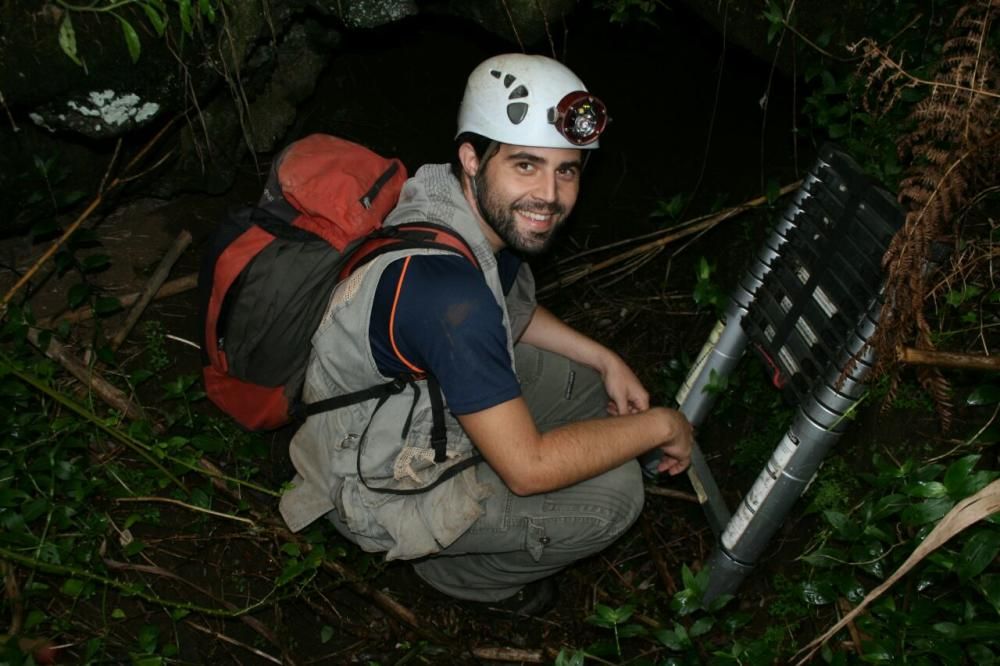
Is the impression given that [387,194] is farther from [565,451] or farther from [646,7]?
[646,7]

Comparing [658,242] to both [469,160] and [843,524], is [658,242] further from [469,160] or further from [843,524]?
[843,524]

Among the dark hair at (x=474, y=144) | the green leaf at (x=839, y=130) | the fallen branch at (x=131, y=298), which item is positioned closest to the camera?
the dark hair at (x=474, y=144)

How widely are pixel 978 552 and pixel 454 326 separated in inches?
57.0

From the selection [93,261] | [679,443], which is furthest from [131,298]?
[679,443]

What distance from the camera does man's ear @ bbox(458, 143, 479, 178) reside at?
9.62 feet

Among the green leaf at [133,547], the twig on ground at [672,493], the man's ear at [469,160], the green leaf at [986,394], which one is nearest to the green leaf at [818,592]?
the green leaf at [986,394]

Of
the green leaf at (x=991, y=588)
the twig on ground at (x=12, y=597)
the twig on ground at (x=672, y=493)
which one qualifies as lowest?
the twig on ground at (x=672, y=493)

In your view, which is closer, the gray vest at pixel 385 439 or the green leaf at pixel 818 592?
the green leaf at pixel 818 592

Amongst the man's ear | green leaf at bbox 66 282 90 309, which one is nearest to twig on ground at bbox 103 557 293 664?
green leaf at bbox 66 282 90 309

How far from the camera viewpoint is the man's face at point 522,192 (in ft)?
9.41

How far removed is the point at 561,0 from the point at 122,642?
323 centimetres

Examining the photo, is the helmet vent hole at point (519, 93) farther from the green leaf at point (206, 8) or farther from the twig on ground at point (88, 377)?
the twig on ground at point (88, 377)

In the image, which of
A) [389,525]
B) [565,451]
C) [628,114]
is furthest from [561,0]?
[389,525]

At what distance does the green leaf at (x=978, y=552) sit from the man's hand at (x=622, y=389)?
1517 millimetres
